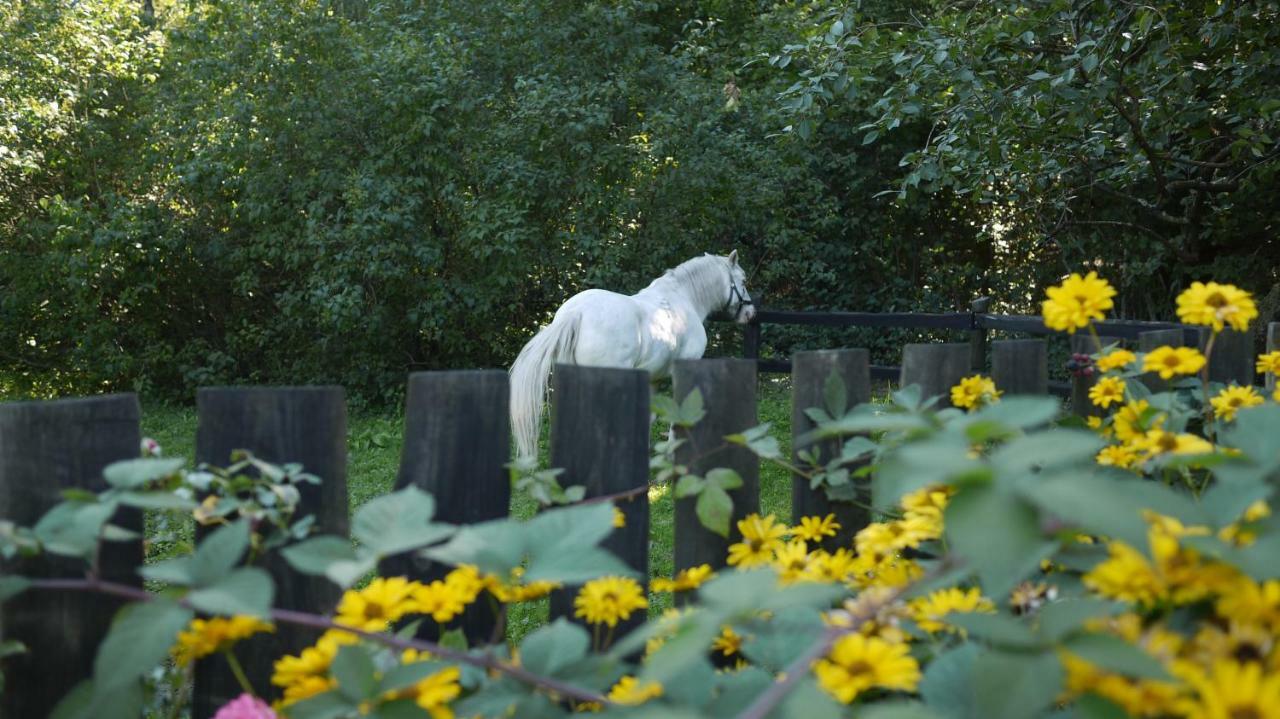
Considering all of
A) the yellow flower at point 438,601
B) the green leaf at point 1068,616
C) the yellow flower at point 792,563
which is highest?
the green leaf at point 1068,616

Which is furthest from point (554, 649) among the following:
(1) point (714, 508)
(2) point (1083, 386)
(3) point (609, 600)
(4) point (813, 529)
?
(2) point (1083, 386)

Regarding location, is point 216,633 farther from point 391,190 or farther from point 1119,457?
point 391,190

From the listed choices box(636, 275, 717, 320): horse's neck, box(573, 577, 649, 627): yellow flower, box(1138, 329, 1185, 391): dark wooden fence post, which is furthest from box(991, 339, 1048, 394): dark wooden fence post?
box(636, 275, 717, 320): horse's neck

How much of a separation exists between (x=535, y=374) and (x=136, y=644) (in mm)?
4689

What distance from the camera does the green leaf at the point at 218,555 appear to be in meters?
1.02

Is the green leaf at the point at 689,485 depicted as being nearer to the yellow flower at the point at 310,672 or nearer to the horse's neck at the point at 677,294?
the yellow flower at the point at 310,672

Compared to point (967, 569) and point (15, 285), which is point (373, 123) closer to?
point (15, 285)

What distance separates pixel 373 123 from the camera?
921 cm

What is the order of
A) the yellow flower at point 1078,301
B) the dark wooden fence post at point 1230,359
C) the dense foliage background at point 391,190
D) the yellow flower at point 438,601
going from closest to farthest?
the yellow flower at point 438,601 < the yellow flower at point 1078,301 < the dark wooden fence post at point 1230,359 < the dense foliage background at point 391,190

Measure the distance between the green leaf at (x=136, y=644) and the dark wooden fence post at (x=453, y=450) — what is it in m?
0.57

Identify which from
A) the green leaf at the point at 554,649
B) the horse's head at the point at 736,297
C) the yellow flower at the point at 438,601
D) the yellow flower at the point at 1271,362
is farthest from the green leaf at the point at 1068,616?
the horse's head at the point at 736,297

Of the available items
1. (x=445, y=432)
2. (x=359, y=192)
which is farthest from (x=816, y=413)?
(x=359, y=192)

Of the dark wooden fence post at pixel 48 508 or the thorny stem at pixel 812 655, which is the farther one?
the dark wooden fence post at pixel 48 508

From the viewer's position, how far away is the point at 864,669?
1.04 m
